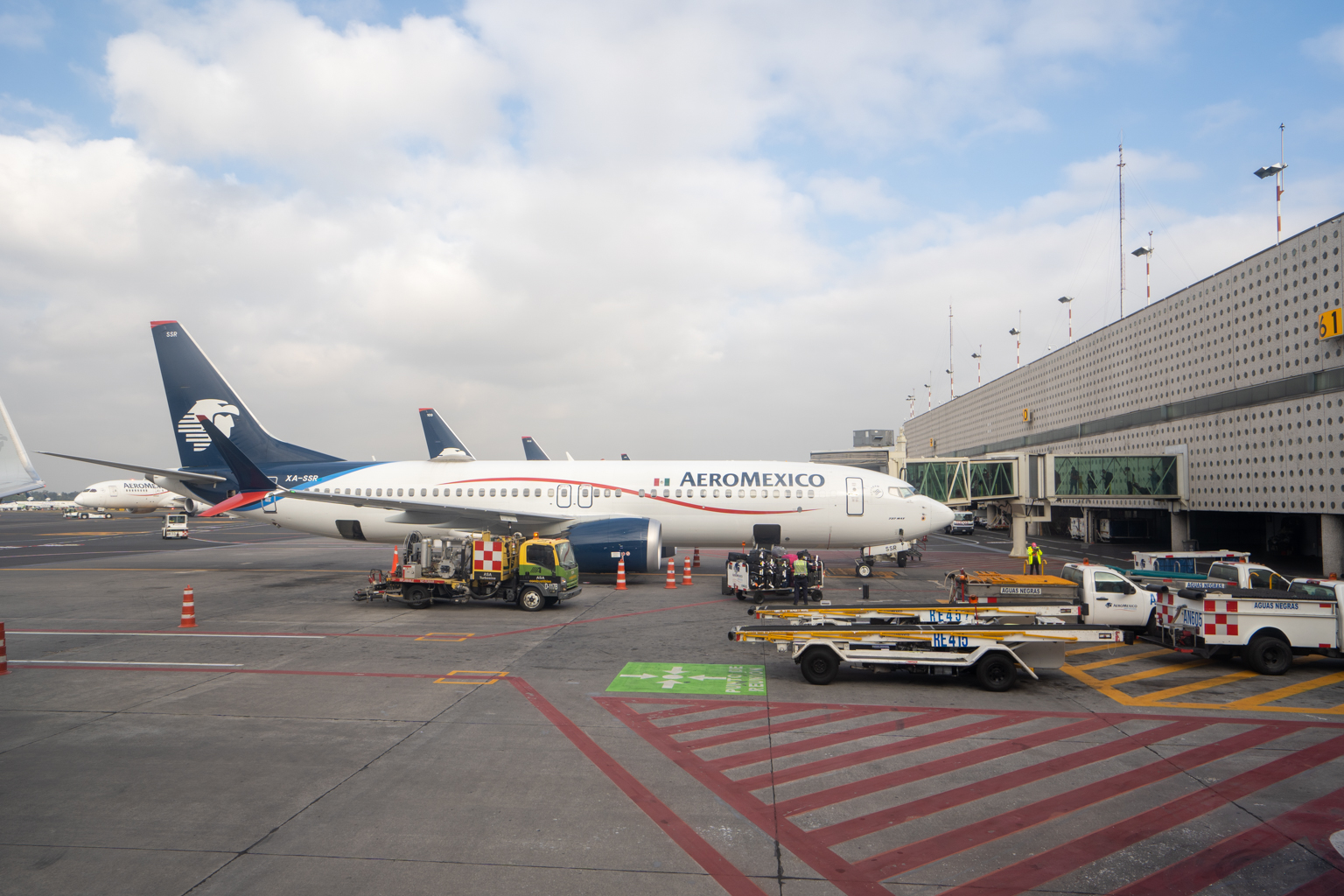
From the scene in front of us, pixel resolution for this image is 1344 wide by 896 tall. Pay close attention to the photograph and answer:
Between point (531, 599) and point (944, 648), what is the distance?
11.8m

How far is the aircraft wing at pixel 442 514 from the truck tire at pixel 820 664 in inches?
634

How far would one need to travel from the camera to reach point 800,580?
20562 mm

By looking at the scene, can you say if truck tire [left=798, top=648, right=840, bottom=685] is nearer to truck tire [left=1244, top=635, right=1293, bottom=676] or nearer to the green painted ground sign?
the green painted ground sign

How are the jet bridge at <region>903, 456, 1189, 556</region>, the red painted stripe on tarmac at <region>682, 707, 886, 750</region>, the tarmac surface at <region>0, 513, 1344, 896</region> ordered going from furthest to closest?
the jet bridge at <region>903, 456, 1189, 556</region> → the red painted stripe on tarmac at <region>682, 707, 886, 750</region> → the tarmac surface at <region>0, 513, 1344, 896</region>

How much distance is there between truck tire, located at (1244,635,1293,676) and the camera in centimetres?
1358

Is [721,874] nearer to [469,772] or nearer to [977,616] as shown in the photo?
[469,772]

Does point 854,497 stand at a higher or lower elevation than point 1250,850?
higher

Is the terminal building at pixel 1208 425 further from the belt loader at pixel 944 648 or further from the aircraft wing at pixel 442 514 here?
the belt loader at pixel 944 648

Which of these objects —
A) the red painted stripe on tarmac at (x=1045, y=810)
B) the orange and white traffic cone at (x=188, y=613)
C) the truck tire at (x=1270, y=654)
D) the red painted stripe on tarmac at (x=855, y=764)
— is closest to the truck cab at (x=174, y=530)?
the orange and white traffic cone at (x=188, y=613)

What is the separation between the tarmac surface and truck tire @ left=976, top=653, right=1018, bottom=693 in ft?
0.89

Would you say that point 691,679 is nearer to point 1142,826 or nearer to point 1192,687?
point 1142,826

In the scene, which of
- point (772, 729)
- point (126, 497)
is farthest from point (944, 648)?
point (126, 497)

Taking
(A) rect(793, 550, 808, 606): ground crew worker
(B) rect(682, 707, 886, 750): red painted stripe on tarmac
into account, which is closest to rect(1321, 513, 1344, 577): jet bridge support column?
(A) rect(793, 550, 808, 606): ground crew worker

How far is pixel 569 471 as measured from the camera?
28.9 meters
